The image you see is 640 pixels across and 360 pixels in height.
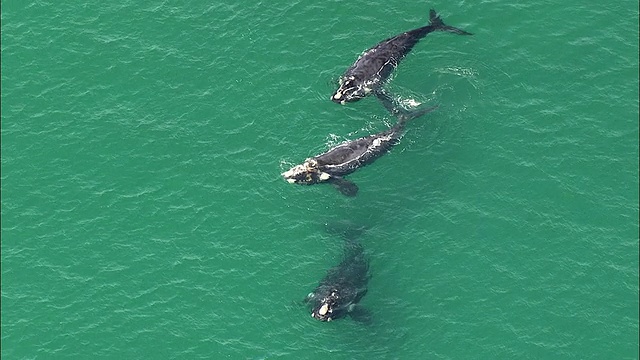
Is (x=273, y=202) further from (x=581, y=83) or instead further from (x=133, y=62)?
(x=581, y=83)

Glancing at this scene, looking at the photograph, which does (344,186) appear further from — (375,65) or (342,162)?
(375,65)

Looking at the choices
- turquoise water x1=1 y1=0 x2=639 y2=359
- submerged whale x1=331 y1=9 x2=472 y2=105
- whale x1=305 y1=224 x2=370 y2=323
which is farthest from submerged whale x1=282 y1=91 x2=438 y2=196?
whale x1=305 y1=224 x2=370 y2=323

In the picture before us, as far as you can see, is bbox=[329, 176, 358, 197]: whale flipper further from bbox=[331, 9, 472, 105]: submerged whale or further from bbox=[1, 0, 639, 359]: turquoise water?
bbox=[331, 9, 472, 105]: submerged whale

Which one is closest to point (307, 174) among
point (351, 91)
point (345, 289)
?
point (351, 91)

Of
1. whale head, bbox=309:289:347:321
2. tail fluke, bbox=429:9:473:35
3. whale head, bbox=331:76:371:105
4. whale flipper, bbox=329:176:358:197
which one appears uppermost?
tail fluke, bbox=429:9:473:35

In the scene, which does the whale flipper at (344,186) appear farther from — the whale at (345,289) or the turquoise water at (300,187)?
the whale at (345,289)

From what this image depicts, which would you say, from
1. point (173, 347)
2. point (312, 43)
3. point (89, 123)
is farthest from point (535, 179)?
point (89, 123)
